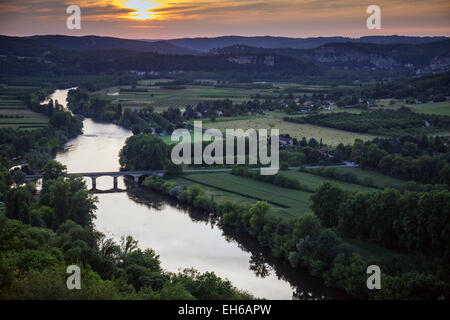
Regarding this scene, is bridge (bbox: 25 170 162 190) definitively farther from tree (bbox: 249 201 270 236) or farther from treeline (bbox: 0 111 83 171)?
tree (bbox: 249 201 270 236)

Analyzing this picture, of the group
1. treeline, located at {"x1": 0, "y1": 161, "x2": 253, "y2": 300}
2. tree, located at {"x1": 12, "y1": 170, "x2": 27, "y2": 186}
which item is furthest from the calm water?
tree, located at {"x1": 12, "y1": 170, "x2": 27, "y2": 186}

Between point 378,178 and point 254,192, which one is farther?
point 378,178

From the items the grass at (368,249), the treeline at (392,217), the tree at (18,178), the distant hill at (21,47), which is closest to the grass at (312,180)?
the treeline at (392,217)

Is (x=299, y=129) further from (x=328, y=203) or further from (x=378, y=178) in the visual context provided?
(x=328, y=203)

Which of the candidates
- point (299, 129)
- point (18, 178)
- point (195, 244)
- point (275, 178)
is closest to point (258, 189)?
point (275, 178)

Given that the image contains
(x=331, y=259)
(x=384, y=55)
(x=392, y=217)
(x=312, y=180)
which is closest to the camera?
(x=331, y=259)

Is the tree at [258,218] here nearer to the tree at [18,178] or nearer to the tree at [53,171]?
the tree at [53,171]
